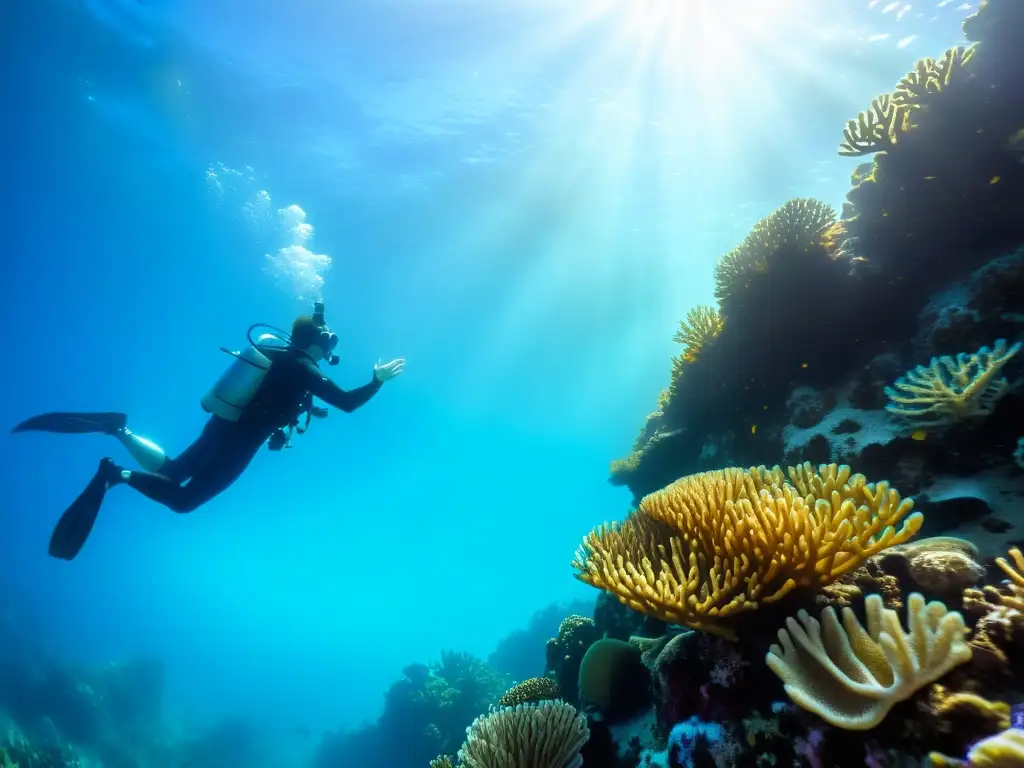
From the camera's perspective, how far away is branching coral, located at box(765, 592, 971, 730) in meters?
1.78

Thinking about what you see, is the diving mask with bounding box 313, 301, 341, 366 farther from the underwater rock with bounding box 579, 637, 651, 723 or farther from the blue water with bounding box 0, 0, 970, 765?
the blue water with bounding box 0, 0, 970, 765

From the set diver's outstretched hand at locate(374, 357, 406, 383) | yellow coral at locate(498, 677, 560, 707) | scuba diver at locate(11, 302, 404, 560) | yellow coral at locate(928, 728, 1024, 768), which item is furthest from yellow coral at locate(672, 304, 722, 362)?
yellow coral at locate(928, 728, 1024, 768)

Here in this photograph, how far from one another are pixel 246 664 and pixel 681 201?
83.9 metres

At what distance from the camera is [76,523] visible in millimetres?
6824

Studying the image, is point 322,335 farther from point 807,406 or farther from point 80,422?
point 807,406

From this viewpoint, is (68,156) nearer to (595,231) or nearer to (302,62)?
(302,62)

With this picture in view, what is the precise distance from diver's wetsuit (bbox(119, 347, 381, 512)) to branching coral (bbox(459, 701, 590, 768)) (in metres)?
5.18

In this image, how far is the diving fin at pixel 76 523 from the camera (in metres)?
6.77

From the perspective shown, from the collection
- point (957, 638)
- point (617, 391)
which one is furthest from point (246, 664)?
point (957, 638)

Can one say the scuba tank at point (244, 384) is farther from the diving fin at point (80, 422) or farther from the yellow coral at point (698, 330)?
the yellow coral at point (698, 330)

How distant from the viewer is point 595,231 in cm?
3322

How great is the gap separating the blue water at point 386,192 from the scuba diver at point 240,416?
18219 millimetres

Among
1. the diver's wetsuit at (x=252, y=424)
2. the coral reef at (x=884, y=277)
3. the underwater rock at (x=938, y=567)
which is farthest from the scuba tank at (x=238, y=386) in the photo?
the underwater rock at (x=938, y=567)

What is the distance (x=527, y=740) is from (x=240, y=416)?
694 cm
